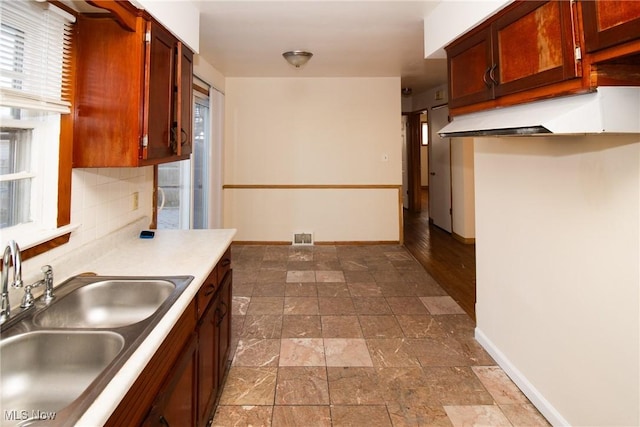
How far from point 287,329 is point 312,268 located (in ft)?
5.05

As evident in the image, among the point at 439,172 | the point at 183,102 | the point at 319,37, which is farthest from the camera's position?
the point at 439,172

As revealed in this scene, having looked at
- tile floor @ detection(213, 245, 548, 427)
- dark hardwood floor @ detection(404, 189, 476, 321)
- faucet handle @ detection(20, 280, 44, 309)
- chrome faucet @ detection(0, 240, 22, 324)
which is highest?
chrome faucet @ detection(0, 240, 22, 324)

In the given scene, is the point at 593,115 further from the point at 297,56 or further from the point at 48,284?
the point at 297,56

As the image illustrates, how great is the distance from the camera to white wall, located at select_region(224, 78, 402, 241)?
5027 mm

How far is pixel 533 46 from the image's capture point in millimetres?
1465

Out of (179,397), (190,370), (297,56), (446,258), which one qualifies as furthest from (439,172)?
(179,397)

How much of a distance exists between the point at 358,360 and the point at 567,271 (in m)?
1.31

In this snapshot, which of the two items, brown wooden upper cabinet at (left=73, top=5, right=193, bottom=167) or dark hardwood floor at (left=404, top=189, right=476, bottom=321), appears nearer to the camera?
brown wooden upper cabinet at (left=73, top=5, right=193, bottom=167)

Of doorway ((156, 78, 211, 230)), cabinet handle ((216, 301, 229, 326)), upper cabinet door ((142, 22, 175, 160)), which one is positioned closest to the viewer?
upper cabinet door ((142, 22, 175, 160))

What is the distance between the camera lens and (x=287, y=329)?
2.66 metres

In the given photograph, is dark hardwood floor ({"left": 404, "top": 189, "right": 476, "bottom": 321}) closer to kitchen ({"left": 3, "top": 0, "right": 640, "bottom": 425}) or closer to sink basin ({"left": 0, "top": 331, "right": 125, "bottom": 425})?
kitchen ({"left": 3, "top": 0, "right": 640, "bottom": 425})

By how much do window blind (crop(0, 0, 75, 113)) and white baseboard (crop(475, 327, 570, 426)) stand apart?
2.67 meters

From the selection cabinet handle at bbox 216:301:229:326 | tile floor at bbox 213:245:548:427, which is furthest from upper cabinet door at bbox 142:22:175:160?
tile floor at bbox 213:245:548:427

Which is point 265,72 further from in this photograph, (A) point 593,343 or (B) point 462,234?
(A) point 593,343
